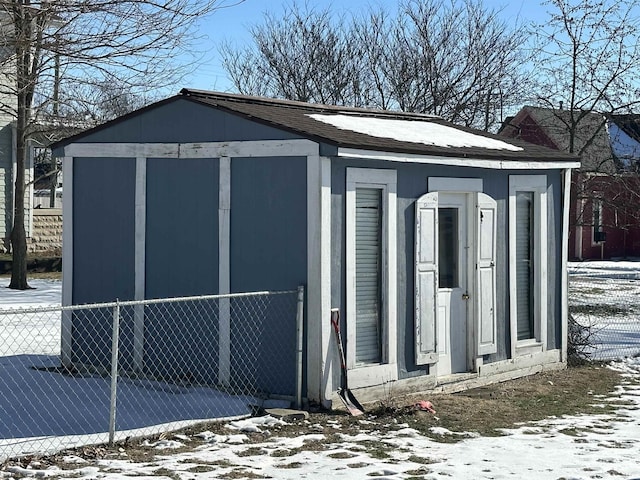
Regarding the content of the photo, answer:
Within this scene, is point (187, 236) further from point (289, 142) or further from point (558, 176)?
point (558, 176)

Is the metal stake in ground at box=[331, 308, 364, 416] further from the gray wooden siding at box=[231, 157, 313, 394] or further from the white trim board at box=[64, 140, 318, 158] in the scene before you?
the white trim board at box=[64, 140, 318, 158]

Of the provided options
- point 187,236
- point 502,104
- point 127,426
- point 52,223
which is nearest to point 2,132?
point 52,223

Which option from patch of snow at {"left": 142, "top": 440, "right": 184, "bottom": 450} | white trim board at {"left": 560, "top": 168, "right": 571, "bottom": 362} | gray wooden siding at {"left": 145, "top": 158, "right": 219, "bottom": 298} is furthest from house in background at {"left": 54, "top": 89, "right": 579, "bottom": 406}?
patch of snow at {"left": 142, "top": 440, "right": 184, "bottom": 450}

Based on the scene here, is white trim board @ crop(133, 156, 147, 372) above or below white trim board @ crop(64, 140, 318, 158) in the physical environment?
below

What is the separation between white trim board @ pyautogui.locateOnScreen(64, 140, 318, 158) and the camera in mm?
9266

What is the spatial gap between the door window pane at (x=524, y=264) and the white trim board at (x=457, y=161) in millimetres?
420

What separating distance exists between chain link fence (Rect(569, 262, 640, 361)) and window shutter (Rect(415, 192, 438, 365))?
3385 millimetres

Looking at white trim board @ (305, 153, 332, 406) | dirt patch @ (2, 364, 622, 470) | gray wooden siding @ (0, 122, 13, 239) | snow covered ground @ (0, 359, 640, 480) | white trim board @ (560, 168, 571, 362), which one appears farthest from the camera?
gray wooden siding @ (0, 122, 13, 239)

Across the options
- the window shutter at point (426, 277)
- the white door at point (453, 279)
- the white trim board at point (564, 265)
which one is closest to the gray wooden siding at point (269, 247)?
the window shutter at point (426, 277)

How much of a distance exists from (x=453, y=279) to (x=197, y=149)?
10.2 feet

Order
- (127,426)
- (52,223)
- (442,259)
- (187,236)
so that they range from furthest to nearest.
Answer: (52,223)
(442,259)
(187,236)
(127,426)

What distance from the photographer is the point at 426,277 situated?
10266 millimetres

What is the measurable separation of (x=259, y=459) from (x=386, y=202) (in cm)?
323

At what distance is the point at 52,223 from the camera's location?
26688 mm
